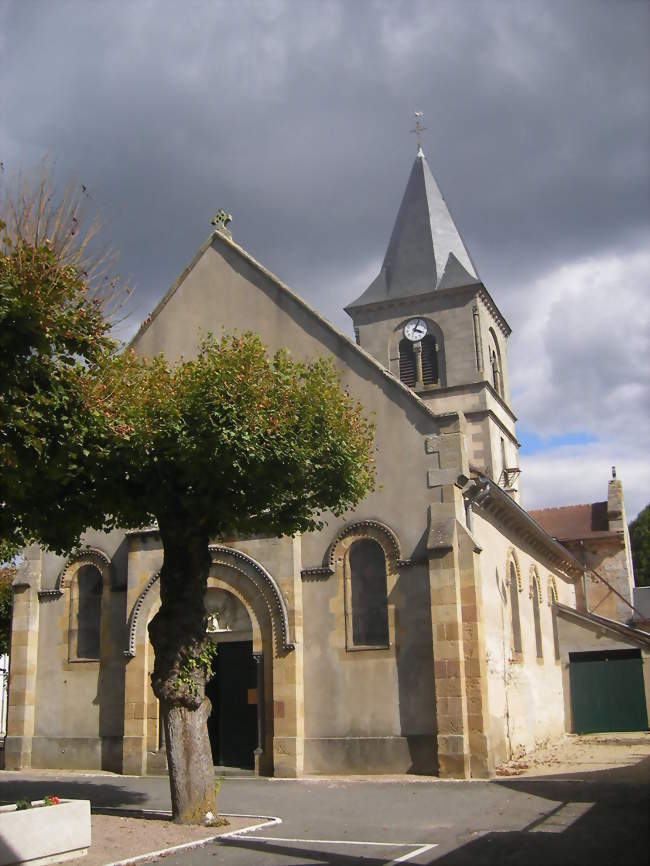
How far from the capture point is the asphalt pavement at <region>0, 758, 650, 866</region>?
937cm

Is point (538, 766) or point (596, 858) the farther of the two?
point (538, 766)

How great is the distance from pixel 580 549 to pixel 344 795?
2376 centimetres

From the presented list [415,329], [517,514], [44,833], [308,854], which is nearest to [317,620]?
[517,514]

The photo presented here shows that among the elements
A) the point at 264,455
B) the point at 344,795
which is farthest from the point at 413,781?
the point at 264,455

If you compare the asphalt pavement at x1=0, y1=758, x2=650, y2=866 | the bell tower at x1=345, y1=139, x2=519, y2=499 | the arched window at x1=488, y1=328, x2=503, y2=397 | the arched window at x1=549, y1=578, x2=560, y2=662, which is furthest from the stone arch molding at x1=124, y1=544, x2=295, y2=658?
the arched window at x1=488, y1=328, x2=503, y2=397

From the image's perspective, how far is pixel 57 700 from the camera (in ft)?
66.0

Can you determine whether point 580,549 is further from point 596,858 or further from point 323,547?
point 596,858

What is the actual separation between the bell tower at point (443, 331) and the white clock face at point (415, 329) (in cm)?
4

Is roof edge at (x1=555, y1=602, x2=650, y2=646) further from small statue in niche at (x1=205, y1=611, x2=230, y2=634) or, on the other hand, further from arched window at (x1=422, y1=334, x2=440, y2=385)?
small statue in niche at (x1=205, y1=611, x2=230, y2=634)

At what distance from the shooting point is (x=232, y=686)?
18.9 m

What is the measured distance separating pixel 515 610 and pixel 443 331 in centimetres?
1749

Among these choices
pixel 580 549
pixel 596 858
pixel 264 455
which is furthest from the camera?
pixel 580 549

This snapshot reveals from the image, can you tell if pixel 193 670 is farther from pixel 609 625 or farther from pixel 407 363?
pixel 407 363

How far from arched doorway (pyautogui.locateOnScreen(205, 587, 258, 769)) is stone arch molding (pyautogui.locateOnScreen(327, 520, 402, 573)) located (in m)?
2.24
